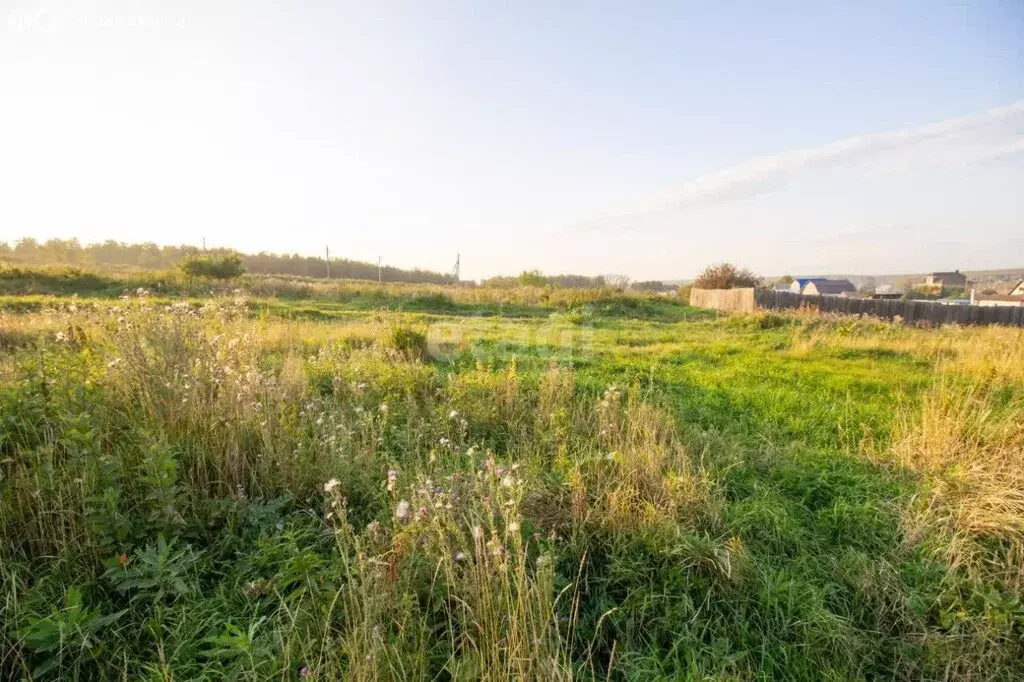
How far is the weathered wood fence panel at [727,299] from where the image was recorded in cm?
2106

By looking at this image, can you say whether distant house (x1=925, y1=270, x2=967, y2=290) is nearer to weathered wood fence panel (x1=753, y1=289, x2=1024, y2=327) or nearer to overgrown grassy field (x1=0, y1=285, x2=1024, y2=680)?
weathered wood fence panel (x1=753, y1=289, x2=1024, y2=327)

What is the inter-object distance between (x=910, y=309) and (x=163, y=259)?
189 feet

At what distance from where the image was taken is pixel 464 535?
2199mm

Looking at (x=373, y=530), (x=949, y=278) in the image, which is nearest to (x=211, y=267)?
(x=373, y=530)

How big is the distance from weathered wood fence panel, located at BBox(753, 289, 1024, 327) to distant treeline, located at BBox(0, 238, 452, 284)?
34.1m

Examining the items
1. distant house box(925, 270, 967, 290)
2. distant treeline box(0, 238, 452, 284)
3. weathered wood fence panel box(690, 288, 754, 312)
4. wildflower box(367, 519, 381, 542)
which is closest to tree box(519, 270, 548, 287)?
weathered wood fence panel box(690, 288, 754, 312)

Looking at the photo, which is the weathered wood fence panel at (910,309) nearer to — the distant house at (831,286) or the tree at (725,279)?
the tree at (725,279)

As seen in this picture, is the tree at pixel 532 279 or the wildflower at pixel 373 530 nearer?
the wildflower at pixel 373 530

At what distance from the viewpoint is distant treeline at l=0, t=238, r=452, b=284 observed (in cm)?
3666

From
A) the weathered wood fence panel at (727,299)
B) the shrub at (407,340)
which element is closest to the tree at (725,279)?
the weathered wood fence panel at (727,299)

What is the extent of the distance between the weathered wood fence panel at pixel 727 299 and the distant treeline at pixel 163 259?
31291 mm

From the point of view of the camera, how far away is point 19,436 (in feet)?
8.40

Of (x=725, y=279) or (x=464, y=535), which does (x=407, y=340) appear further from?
(x=725, y=279)

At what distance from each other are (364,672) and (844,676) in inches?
79.2
